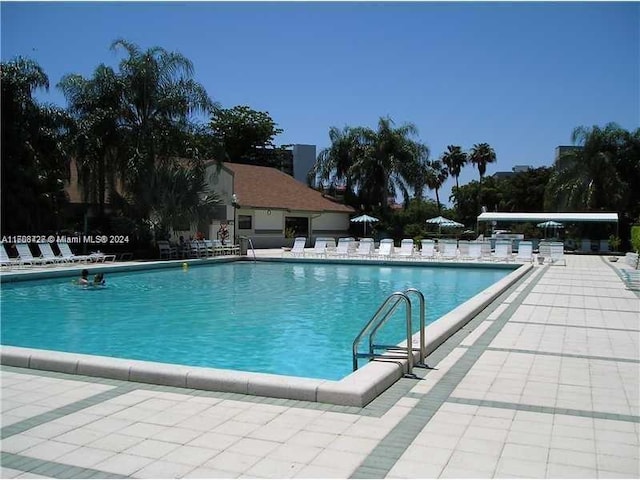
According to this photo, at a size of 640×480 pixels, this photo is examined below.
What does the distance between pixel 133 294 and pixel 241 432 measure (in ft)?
38.8

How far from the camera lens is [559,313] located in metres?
10.5

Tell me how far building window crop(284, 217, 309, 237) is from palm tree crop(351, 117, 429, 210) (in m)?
5.45

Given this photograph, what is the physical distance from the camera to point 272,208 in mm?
35000

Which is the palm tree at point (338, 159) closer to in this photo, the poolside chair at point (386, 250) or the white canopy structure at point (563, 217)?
the white canopy structure at point (563, 217)

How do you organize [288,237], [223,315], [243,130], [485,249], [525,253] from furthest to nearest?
[243,130], [288,237], [485,249], [525,253], [223,315]

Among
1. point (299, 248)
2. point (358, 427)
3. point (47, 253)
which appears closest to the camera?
point (358, 427)

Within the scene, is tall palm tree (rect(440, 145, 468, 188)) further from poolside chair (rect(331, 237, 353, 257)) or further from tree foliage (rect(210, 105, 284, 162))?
poolside chair (rect(331, 237, 353, 257))

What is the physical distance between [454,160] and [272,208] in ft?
110

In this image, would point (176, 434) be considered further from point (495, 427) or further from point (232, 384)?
point (495, 427)

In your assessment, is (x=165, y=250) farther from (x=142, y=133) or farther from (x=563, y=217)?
(x=563, y=217)

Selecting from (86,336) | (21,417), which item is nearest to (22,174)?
(86,336)

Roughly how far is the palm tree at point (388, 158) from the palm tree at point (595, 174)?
9950 millimetres

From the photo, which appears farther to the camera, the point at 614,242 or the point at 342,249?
the point at 614,242

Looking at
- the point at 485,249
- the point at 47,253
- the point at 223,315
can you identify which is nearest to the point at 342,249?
the point at 485,249
